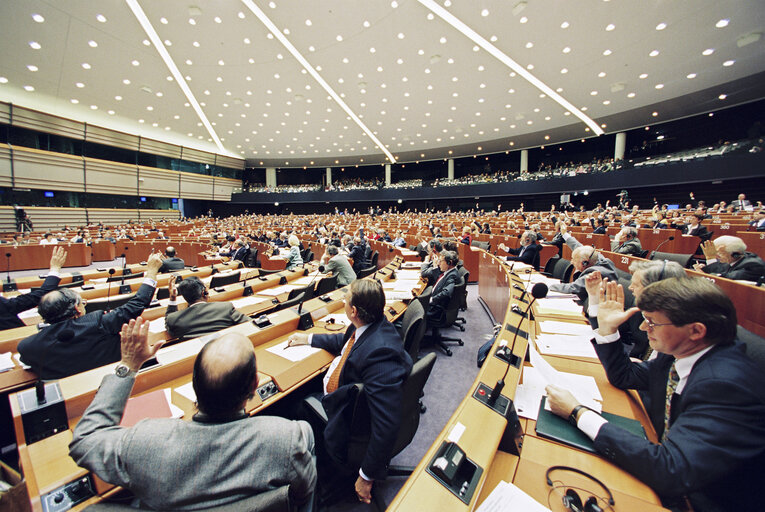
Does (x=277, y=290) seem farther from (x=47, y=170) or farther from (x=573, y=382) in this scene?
(x=47, y=170)

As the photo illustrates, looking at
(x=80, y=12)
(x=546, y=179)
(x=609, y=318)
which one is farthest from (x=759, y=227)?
(x=80, y=12)

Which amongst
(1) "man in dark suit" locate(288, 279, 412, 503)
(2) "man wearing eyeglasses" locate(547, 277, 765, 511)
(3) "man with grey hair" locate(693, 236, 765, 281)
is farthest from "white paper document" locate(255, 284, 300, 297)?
(3) "man with grey hair" locate(693, 236, 765, 281)

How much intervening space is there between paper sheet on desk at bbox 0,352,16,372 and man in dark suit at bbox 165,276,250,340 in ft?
2.73

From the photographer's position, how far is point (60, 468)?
1096mm

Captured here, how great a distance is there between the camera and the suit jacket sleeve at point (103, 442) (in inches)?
32.4

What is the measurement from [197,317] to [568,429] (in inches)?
102

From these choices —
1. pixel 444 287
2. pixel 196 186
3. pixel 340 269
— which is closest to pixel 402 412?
pixel 444 287

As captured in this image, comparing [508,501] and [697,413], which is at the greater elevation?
[697,413]

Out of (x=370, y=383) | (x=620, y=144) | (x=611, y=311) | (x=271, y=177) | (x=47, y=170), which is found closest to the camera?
(x=370, y=383)

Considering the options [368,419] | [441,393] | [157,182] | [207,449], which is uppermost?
[157,182]

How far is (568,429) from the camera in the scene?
1.24m

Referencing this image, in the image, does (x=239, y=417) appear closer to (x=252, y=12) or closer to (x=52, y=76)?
(x=252, y=12)

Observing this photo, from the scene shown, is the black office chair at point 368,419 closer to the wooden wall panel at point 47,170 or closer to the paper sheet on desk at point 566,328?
the paper sheet on desk at point 566,328

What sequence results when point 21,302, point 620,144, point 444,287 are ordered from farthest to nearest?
point 620,144, point 444,287, point 21,302
